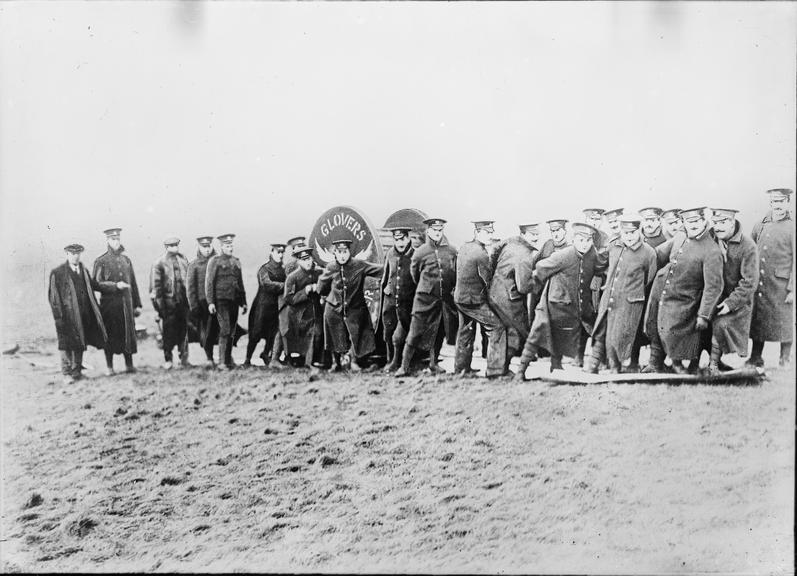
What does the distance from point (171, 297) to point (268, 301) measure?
34.7 inches

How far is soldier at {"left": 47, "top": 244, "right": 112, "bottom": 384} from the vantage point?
631 cm

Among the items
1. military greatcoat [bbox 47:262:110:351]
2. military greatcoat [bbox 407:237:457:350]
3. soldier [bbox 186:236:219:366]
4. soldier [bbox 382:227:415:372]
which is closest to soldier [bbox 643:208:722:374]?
military greatcoat [bbox 407:237:457:350]

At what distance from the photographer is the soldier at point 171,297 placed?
628cm

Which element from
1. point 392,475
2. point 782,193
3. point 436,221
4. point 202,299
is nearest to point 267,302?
point 202,299

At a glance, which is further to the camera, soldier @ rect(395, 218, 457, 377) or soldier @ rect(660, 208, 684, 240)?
soldier @ rect(395, 218, 457, 377)

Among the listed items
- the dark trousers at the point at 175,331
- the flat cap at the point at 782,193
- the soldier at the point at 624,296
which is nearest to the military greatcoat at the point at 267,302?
the dark trousers at the point at 175,331

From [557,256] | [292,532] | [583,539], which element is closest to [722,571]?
[583,539]

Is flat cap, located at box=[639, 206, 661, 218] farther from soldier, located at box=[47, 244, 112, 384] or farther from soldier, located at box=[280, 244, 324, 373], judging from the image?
soldier, located at box=[47, 244, 112, 384]

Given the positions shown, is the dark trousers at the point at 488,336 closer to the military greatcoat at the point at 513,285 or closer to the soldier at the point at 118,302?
the military greatcoat at the point at 513,285

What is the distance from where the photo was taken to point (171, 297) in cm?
636

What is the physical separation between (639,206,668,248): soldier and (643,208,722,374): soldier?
121mm

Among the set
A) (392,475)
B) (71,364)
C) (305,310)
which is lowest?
(392,475)

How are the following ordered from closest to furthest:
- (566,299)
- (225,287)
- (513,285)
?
(566,299) → (513,285) → (225,287)

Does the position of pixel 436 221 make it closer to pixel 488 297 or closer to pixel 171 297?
pixel 488 297
